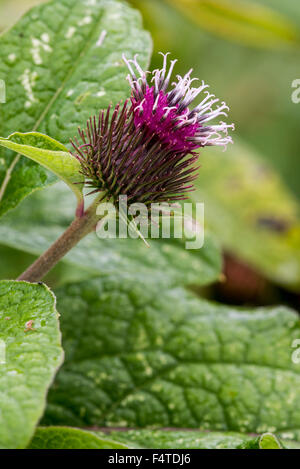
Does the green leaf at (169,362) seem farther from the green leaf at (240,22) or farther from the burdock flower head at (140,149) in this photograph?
the green leaf at (240,22)

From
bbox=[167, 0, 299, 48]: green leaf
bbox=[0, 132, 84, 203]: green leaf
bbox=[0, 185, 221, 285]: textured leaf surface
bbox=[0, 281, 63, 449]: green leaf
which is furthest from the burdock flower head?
bbox=[167, 0, 299, 48]: green leaf

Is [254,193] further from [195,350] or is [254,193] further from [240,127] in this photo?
[195,350]

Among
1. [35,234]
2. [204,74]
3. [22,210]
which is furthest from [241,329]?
[204,74]

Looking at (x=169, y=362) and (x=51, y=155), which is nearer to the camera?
(x=51, y=155)

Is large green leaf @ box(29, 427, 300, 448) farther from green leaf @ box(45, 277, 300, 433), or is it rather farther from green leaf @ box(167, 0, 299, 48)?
green leaf @ box(167, 0, 299, 48)

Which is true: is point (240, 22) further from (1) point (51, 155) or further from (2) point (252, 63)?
(1) point (51, 155)

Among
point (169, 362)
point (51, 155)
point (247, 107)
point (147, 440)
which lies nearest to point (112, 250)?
point (169, 362)

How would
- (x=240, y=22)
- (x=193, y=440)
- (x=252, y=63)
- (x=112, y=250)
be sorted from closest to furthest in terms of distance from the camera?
(x=193, y=440), (x=112, y=250), (x=240, y=22), (x=252, y=63)

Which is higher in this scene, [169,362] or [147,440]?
[169,362]
